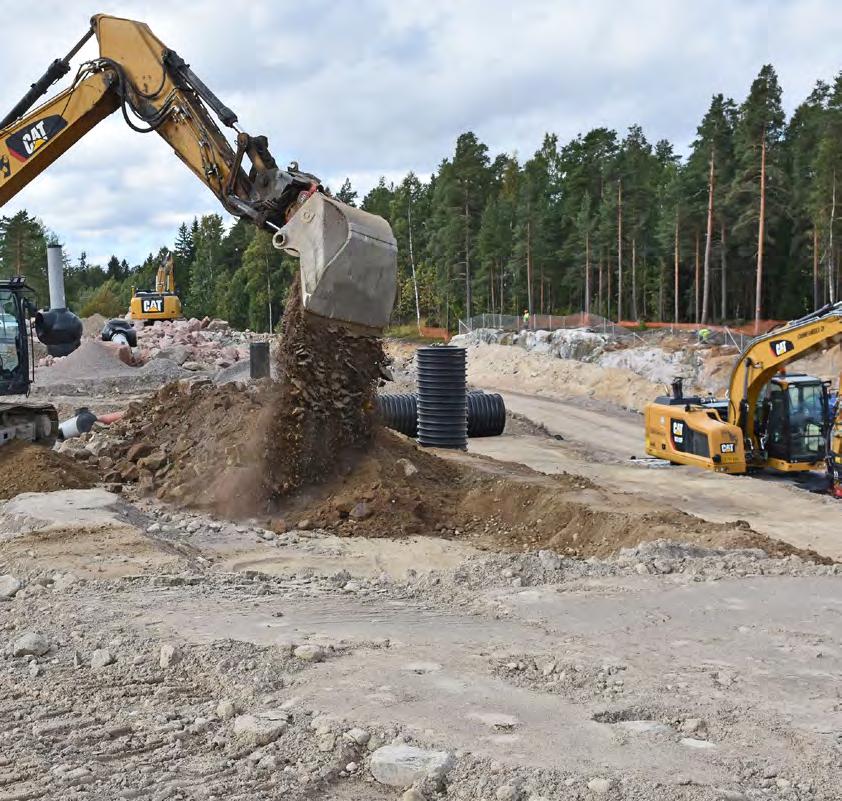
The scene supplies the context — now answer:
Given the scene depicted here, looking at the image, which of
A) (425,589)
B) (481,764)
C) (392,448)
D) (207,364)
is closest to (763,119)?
(207,364)

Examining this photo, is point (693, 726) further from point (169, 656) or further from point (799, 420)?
point (799, 420)

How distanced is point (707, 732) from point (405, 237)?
62487mm

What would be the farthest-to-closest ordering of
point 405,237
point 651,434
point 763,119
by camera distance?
point 405,237, point 763,119, point 651,434

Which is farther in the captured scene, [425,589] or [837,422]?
[837,422]

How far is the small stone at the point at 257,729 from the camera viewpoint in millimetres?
3996

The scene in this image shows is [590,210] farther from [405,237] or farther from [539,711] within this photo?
[539,711]

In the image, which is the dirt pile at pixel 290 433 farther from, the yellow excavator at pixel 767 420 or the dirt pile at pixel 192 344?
the dirt pile at pixel 192 344

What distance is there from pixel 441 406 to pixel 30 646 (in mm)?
9956

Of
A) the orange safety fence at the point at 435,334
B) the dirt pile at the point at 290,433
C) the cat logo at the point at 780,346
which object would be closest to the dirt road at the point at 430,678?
the dirt pile at the point at 290,433

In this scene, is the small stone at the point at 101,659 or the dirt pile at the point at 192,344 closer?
the small stone at the point at 101,659

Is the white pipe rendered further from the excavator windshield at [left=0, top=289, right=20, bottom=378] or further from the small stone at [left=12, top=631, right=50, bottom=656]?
the small stone at [left=12, top=631, right=50, bottom=656]

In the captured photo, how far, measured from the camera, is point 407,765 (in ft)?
12.0

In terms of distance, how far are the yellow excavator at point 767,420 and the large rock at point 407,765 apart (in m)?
11.6

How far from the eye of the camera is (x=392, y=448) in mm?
10852
